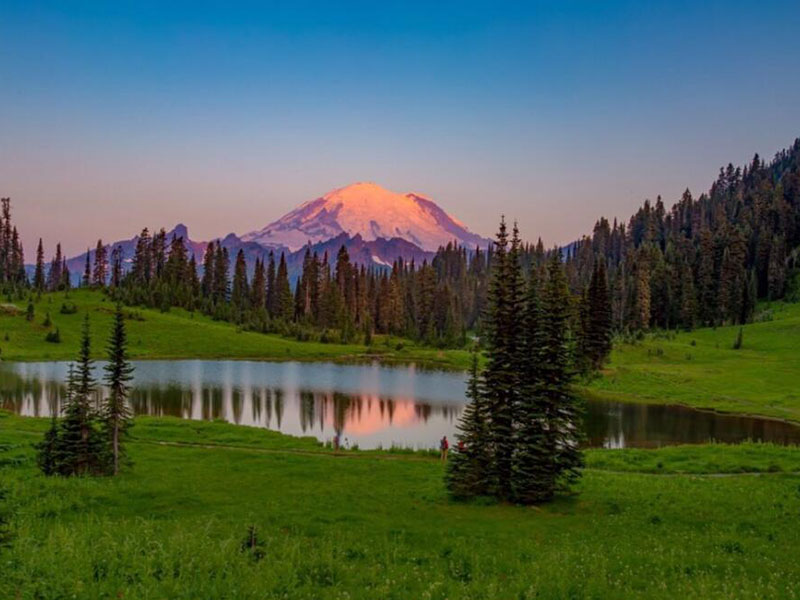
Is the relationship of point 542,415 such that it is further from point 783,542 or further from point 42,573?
point 42,573

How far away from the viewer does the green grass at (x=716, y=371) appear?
74875mm

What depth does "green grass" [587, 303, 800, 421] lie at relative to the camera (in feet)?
246

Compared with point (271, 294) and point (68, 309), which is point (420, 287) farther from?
point (68, 309)

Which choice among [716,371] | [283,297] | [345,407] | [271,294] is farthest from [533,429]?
[271,294]

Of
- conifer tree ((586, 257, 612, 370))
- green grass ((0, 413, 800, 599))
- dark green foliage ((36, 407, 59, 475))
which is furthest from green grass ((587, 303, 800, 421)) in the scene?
dark green foliage ((36, 407, 59, 475))

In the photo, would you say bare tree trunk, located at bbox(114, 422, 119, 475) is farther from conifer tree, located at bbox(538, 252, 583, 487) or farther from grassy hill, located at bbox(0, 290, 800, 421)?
grassy hill, located at bbox(0, 290, 800, 421)

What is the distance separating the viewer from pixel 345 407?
227 ft

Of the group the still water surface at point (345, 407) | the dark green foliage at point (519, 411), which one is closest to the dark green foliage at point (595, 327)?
the still water surface at point (345, 407)

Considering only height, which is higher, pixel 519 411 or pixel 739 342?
pixel 739 342

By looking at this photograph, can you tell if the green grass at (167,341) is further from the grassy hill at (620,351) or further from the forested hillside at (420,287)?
the forested hillside at (420,287)

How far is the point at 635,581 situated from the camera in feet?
48.2

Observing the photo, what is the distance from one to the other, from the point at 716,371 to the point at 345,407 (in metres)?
63.5

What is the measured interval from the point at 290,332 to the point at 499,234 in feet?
407

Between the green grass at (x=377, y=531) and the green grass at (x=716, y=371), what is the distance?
3739 centimetres
